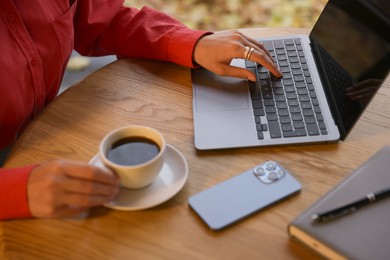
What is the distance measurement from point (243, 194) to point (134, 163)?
17 centimetres

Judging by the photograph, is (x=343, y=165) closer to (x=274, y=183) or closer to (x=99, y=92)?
(x=274, y=183)

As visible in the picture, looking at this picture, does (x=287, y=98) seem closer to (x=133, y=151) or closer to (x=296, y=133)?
(x=296, y=133)

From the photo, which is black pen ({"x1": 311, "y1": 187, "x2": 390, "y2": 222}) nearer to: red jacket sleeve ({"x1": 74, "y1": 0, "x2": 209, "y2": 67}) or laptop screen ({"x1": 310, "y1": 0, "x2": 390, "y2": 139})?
laptop screen ({"x1": 310, "y1": 0, "x2": 390, "y2": 139})

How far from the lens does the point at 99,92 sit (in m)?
0.88

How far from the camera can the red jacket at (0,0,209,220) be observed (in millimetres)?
787

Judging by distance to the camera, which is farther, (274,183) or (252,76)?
(252,76)

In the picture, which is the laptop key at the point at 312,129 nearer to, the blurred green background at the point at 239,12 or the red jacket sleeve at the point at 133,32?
the red jacket sleeve at the point at 133,32

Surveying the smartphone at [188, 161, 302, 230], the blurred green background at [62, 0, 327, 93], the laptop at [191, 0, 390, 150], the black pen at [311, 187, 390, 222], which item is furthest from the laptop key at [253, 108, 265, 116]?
the blurred green background at [62, 0, 327, 93]

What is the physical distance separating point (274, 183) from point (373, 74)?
243 millimetres

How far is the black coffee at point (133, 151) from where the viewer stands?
0.64 meters

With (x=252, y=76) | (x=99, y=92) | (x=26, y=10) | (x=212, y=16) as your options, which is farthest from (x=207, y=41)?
(x=212, y=16)

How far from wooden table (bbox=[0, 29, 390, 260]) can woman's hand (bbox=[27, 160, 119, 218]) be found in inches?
1.1

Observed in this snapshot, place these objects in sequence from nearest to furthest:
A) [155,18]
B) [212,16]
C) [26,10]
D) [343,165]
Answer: [343,165], [26,10], [155,18], [212,16]

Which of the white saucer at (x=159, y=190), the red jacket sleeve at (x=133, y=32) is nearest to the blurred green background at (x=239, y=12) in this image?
the red jacket sleeve at (x=133, y=32)
